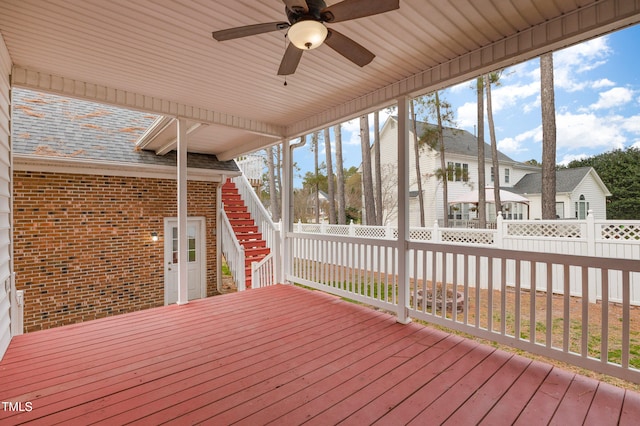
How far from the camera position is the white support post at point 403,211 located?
11.7 feet

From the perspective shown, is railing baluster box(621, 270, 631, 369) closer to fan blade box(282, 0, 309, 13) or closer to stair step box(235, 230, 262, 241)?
fan blade box(282, 0, 309, 13)

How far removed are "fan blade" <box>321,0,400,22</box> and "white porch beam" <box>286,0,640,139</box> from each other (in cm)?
154

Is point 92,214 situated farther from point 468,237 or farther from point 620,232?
point 620,232

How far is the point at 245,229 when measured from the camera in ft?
26.3

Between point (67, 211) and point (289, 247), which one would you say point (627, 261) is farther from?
point (67, 211)

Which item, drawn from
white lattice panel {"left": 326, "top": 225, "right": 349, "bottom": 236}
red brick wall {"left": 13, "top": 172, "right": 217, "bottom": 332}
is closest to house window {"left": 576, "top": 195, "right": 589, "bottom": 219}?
white lattice panel {"left": 326, "top": 225, "right": 349, "bottom": 236}

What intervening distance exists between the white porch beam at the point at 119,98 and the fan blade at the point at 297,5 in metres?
2.98

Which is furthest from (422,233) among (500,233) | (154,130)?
(154,130)

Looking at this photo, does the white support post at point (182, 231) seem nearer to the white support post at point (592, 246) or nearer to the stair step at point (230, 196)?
the stair step at point (230, 196)

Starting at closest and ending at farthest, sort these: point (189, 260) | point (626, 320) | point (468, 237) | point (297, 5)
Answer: point (297, 5) < point (626, 320) < point (468, 237) < point (189, 260)

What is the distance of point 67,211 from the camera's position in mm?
5789

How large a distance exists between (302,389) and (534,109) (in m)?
16.5

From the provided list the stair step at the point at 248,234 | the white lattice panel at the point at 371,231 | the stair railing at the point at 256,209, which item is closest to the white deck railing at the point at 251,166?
the stair railing at the point at 256,209

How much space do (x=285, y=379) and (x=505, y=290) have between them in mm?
2071
